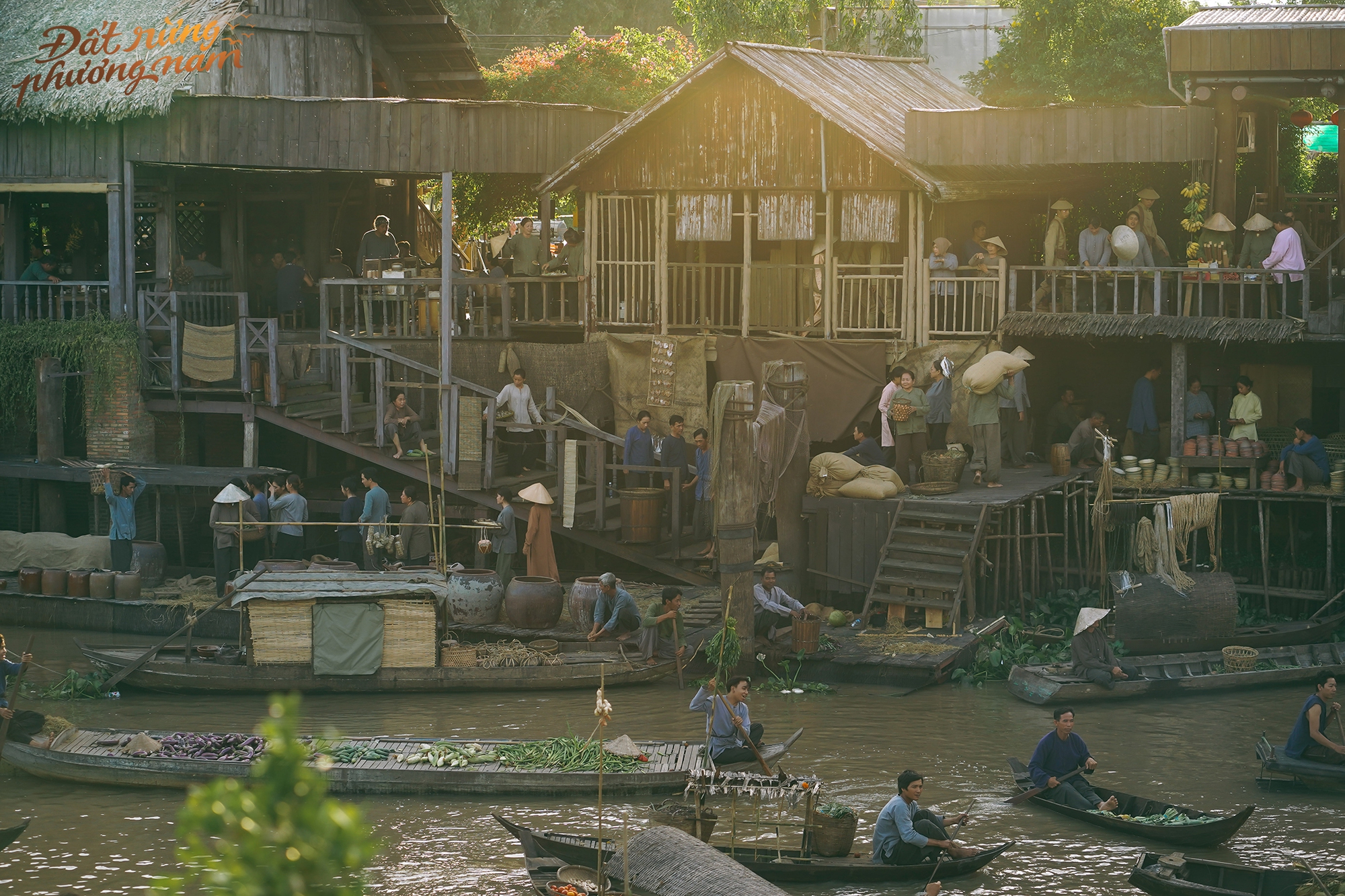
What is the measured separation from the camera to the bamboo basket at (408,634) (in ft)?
56.8

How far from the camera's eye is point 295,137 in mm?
24141

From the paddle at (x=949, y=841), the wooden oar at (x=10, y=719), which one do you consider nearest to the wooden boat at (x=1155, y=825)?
the paddle at (x=949, y=841)

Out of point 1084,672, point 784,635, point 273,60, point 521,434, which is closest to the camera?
point 1084,672

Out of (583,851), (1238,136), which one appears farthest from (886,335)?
(583,851)

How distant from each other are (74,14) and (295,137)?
3.82 m

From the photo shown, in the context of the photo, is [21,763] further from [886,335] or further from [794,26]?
[794,26]

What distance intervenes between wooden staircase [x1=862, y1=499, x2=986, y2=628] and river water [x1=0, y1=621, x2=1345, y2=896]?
1.37 metres

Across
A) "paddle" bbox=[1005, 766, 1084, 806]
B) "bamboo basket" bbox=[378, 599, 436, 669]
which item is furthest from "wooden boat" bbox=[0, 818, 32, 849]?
"paddle" bbox=[1005, 766, 1084, 806]

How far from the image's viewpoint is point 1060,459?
2144cm

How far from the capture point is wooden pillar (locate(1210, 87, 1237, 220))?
70.1ft

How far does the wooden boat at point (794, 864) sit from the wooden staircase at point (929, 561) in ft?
22.9

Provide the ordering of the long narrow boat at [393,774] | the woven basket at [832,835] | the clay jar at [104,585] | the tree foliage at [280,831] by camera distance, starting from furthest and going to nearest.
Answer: the clay jar at [104,585], the long narrow boat at [393,774], the woven basket at [832,835], the tree foliage at [280,831]

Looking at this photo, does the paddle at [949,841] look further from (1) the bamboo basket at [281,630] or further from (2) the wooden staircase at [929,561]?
(1) the bamboo basket at [281,630]

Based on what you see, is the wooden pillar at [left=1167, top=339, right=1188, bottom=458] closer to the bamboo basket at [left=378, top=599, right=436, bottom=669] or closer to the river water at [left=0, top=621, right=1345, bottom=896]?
the river water at [left=0, top=621, right=1345, bottom=896]
